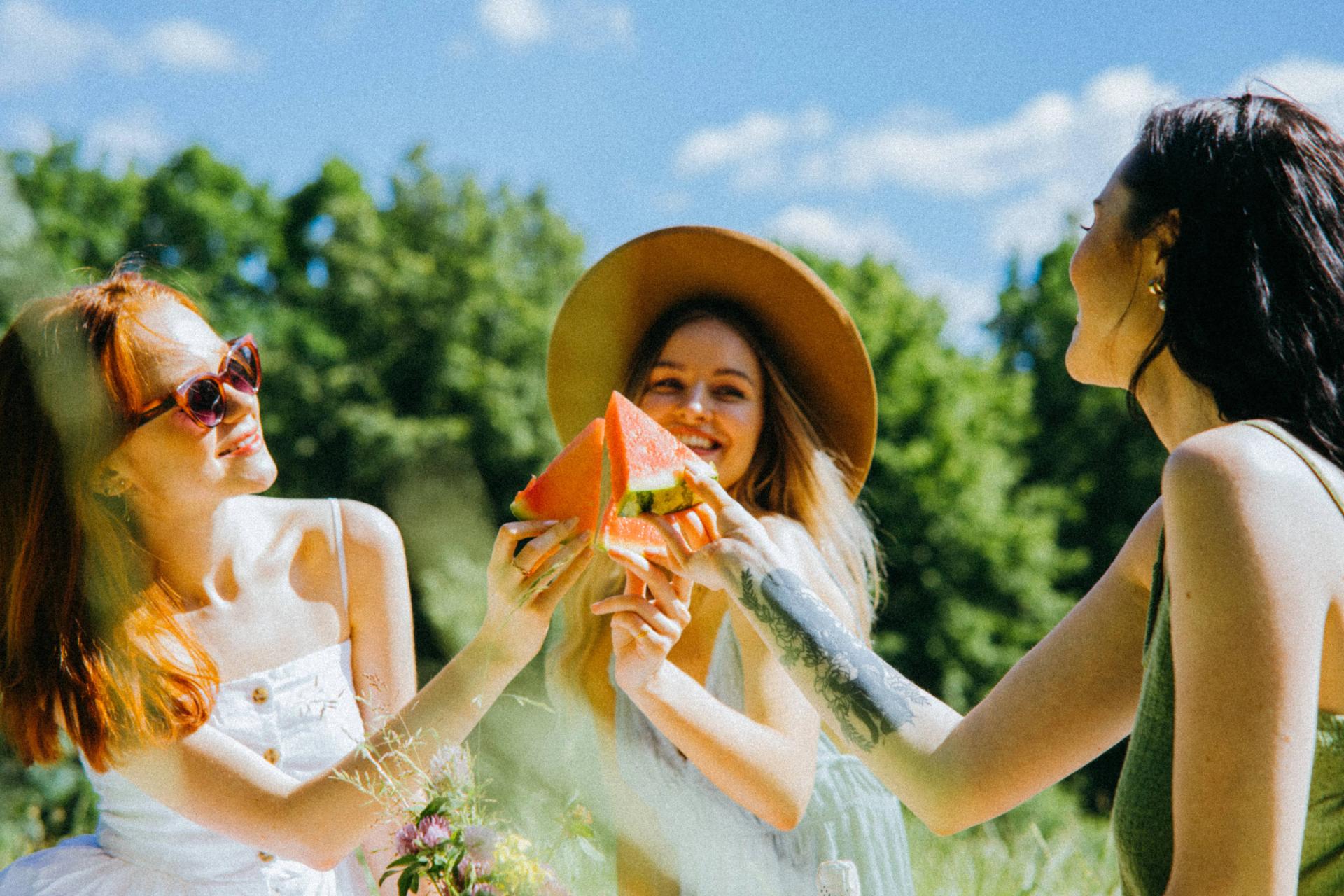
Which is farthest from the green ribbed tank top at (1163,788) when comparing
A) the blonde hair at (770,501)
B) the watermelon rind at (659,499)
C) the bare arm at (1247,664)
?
the blonde hair at (770,501)

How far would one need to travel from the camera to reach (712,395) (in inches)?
149

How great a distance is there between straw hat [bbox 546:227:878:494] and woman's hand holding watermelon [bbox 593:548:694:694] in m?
1.34

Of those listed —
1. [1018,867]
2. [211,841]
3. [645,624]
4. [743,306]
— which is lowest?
[1018,867]

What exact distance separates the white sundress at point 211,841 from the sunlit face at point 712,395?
141cm

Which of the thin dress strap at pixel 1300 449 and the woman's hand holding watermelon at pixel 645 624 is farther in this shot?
the woman's hand holding watermelon at pixel 645 624

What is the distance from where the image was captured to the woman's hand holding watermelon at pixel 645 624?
2.96 meters

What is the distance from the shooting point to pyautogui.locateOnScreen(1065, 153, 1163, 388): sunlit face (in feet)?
7.57

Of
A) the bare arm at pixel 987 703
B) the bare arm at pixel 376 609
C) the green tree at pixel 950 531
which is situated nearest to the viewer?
the bare arm at pixel 987 703

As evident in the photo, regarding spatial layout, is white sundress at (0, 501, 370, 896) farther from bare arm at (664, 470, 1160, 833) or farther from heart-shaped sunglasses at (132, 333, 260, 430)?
bare arm at (664, 470, 1160, 833)

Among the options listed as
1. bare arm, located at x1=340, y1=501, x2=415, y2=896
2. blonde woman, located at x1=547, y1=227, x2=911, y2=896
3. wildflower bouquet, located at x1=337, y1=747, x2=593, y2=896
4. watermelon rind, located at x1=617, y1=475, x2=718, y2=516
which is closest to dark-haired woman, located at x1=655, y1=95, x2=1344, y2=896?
watermelon rind, located at x1=617, y1=475, x2=718, y2=516

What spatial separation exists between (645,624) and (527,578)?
35cm

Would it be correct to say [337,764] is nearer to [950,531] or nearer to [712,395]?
[712,395]

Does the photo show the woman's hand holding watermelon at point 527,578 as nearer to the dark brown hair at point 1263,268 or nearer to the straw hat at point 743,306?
the straw hat at point 743,306

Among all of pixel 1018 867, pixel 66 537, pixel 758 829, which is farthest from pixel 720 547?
pixel 1018 867
